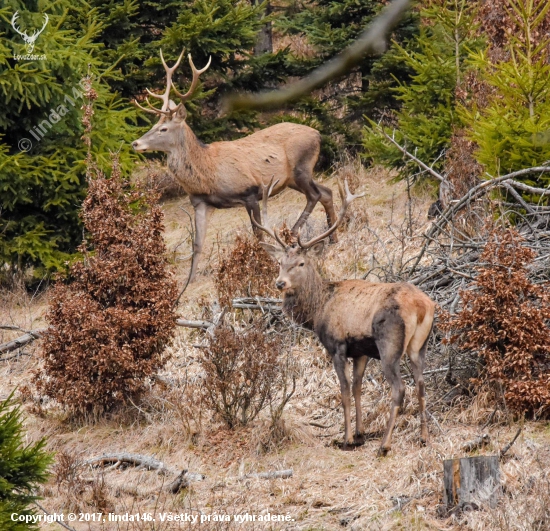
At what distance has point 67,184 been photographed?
12.8 meters

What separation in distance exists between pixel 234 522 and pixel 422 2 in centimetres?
1094

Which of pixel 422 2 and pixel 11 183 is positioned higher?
pixel 422 2

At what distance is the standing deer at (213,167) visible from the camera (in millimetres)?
12984

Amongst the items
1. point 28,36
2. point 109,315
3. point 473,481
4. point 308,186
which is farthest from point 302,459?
point 28,36

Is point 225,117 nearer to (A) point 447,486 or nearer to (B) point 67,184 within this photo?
(B) point 67,184

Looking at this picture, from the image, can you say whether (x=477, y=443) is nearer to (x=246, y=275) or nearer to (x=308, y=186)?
(x=246, y=275)

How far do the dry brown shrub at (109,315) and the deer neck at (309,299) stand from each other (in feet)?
4.30

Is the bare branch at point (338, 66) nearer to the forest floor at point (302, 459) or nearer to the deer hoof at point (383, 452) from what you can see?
the forest floor at point (302, 459)

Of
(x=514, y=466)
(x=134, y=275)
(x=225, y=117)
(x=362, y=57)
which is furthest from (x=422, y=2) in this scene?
(x=514, y=466)

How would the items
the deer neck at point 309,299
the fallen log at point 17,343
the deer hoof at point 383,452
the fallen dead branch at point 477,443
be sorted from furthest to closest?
the fallen log at point 17,343 < the deer neck at point 309,299 < the deer hoof at point 383,452 < the fallen dead branch at point 477,443

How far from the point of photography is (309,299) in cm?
874

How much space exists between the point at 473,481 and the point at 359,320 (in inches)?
71.0

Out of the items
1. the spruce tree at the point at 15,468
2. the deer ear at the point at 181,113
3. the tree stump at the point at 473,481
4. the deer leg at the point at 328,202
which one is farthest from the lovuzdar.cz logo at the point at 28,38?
the tree stump at the point at 473,481

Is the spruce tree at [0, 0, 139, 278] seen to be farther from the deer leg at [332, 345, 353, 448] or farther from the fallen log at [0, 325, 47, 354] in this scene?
the deer leg at [332, 345, 353, 448]
